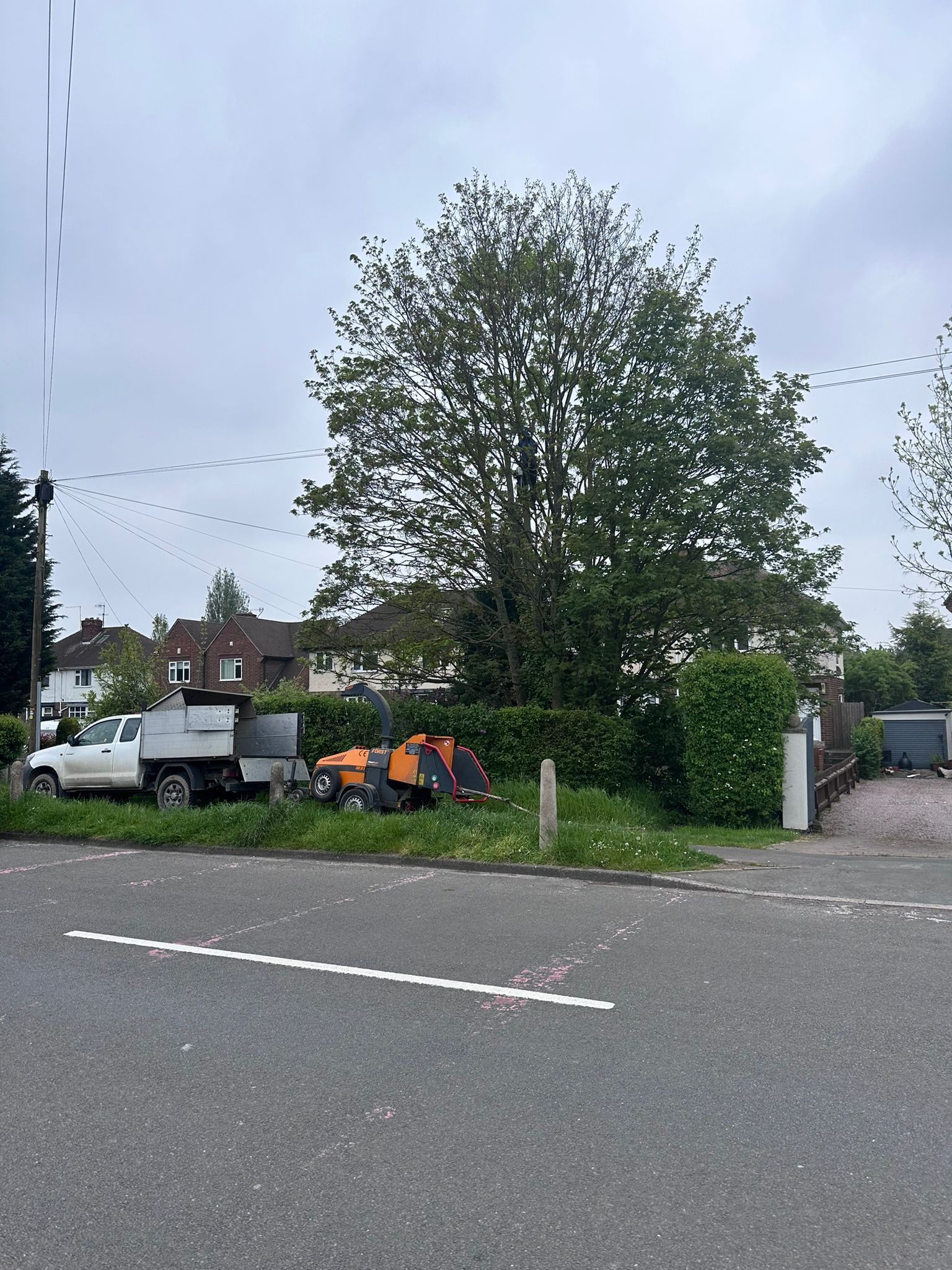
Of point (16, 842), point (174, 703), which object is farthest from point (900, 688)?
point (16, 842)

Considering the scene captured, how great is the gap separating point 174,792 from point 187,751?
0.76m

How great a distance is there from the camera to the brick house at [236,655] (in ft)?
181

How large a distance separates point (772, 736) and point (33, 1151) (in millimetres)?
12095

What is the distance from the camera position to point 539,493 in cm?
1822

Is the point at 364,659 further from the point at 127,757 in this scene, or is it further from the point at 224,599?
the point at 224,599

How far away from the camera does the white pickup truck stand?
16266mm

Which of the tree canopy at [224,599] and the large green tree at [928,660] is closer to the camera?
the large green tree at [928,660]

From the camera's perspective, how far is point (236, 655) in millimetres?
56438

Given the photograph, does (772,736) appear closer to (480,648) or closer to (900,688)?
(480,648)

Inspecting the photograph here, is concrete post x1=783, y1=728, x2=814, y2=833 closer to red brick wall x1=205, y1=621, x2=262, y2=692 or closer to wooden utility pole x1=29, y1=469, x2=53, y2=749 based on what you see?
wooden utility pole x1=29, y1=469, x2=53, y2=749

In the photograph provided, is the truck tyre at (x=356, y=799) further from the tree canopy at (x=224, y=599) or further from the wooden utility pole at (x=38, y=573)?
the tree canopy at (x=224, y=599)

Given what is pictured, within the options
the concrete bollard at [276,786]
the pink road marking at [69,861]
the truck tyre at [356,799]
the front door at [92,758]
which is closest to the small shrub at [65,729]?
the front door at [92,758]

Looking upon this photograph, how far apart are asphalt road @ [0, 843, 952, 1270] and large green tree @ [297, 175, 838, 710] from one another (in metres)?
9.82

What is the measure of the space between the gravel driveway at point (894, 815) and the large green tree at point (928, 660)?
22.7m
